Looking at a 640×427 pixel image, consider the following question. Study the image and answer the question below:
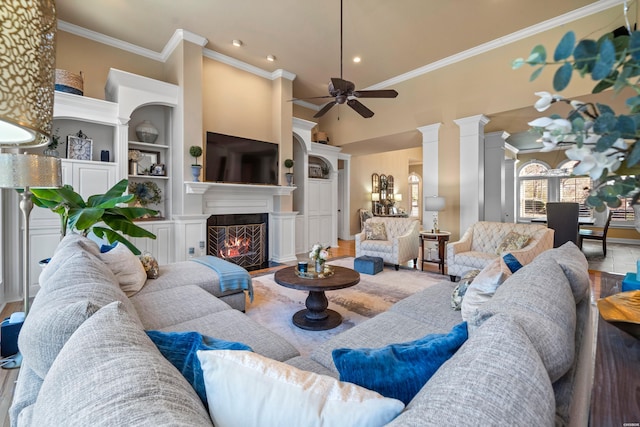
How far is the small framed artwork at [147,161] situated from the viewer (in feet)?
15.2

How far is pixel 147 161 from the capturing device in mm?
4727

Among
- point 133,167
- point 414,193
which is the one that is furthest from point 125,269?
point 414,193

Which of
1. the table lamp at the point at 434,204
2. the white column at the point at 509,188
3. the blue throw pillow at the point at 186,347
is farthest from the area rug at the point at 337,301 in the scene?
the white column at the point at 509,188

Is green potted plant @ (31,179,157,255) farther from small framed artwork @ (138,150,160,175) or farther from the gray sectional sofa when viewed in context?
small framed artwork @ (138,150,160,175)

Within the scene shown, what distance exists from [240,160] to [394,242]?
2.98m

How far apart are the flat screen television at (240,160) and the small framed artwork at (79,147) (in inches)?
60.0

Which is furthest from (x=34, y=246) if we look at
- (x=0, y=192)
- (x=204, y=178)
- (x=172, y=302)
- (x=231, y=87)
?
(x=231, y=87)

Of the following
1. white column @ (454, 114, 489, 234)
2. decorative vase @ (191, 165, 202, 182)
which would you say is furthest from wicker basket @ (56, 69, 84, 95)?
white column @ (454, 114, 489, 234)

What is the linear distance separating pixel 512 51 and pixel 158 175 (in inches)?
232

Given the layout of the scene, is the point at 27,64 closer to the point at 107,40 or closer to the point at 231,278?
the point at 231,278

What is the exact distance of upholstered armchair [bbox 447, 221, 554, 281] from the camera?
3.85m

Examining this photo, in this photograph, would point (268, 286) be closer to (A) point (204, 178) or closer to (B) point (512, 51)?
(A) point (204, 178)

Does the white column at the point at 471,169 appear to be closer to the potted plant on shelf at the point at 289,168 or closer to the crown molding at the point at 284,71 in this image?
the crown molding at the point at 284,71

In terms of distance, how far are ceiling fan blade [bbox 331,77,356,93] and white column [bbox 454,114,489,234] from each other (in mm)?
2881
